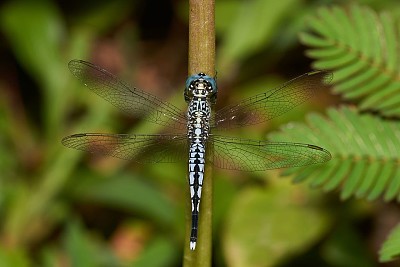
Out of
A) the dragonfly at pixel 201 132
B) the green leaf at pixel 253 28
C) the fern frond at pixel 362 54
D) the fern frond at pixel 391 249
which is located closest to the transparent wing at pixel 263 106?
the dragonfly at pixel 201 132

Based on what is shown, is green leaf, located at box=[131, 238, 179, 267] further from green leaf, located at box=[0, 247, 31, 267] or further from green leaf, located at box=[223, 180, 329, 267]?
green leaf, located at box=[0, 247, 31, 267]

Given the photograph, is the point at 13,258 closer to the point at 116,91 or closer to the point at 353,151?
the point at 116,91

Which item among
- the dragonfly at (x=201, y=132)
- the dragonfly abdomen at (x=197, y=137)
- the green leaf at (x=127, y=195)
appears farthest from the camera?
the green leaf at (x=127, y=195)

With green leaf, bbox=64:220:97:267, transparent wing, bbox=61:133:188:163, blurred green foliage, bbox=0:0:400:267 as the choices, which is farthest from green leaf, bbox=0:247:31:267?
transparent wing, bbox=61:133:188:163

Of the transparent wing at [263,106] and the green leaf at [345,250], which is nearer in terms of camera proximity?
the transparent wing at [263,106]

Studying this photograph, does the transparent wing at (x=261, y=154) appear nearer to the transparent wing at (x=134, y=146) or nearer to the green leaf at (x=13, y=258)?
the transparent wing at (x=134, y=146)

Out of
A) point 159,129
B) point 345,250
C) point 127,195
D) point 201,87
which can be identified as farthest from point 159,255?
point 201,87

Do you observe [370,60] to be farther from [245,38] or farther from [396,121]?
[245,38]
